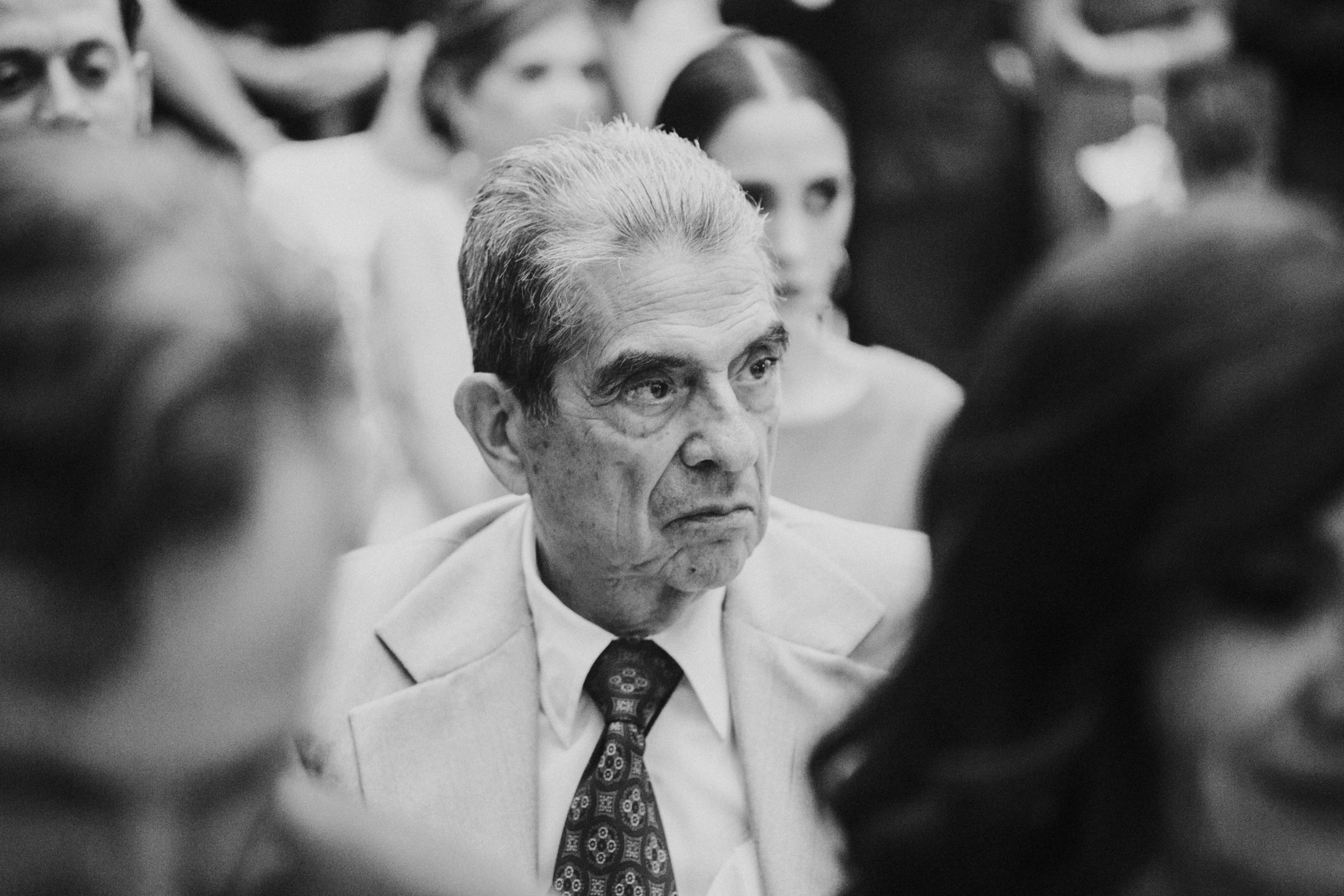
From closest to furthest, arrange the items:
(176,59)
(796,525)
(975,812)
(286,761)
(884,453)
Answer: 1. (286,761)
2. (975,812)
3. (796,525)
4. (884,453)
5. (176,59)

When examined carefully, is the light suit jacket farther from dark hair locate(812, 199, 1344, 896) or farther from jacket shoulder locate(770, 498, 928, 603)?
dark hair locate(812, 199, 1344, 896)

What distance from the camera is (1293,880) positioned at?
142 centimetres

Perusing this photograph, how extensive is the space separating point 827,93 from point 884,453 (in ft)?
3.00

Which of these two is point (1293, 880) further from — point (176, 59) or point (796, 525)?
point (176, 59)

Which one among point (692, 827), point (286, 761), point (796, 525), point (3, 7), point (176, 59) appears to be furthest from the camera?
point (176, 59)

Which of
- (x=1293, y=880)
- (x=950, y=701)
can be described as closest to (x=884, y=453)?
(x=950, y=701)

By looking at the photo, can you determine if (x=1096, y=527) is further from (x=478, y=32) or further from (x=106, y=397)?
(x=478, y=32)

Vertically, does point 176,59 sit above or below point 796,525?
below

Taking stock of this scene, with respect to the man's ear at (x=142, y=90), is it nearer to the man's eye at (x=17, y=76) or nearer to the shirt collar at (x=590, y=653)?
the man's eye at (x=17, y=76)

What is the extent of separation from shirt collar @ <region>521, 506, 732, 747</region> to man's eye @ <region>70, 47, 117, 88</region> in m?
1.61

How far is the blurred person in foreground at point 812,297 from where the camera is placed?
13.2ft

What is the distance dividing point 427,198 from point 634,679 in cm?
216

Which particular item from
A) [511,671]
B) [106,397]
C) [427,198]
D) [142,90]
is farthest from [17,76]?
[106,397]

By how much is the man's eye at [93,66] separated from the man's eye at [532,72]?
4.15 ft
